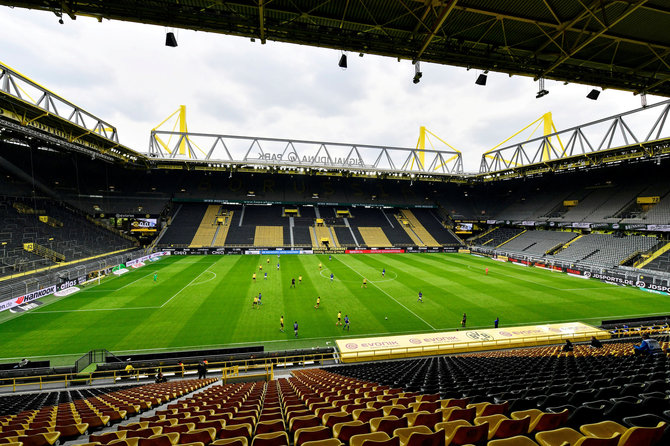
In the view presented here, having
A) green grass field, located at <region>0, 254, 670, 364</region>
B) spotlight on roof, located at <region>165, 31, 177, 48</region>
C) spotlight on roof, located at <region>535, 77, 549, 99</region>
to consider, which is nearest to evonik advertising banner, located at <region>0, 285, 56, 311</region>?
green grass field, located at <region>0, 254, 670, 364</region>

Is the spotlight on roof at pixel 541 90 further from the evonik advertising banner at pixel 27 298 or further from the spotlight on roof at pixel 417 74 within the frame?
the evonik advertising banner at pixel 27 298

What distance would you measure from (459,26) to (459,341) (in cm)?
1647

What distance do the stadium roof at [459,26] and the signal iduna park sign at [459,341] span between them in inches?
564

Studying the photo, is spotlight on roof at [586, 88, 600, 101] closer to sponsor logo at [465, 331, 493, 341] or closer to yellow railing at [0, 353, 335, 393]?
sponsor logo at [465, 331, 493, 341]

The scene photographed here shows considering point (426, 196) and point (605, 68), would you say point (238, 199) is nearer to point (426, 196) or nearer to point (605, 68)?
point (426, 196)

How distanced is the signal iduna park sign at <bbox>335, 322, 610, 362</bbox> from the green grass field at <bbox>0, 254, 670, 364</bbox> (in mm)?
1602

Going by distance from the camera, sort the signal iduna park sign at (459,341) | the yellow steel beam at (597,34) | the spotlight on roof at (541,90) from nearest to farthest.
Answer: the yellow steel beam at (597,34) < the spotlight on roof at (541,90) < the signal iduna park sign at (459,341)

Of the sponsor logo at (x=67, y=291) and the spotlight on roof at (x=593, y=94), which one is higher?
the spotlight on roof at (x=593, y=94)

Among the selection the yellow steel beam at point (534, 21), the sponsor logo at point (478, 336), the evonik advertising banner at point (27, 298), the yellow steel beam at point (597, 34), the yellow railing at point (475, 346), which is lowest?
the yellow railing at point (475, 346)

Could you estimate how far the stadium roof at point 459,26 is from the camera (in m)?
9.43

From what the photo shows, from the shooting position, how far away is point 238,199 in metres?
62.1

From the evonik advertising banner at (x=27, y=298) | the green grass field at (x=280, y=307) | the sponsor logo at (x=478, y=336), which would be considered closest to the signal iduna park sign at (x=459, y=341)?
the sponsor logo at (x=478, y=336)

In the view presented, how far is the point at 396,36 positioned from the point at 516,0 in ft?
13.3

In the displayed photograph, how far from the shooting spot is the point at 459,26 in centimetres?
1088
